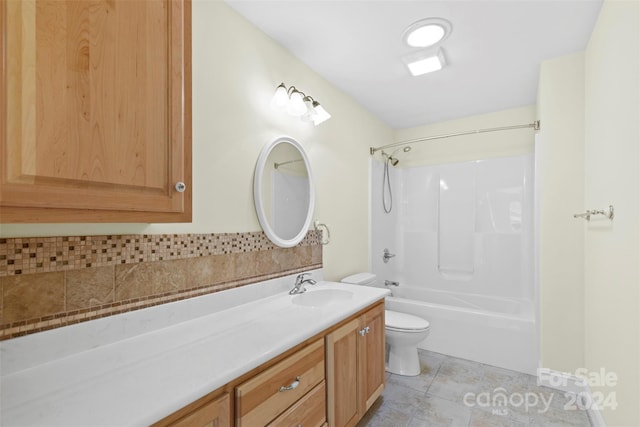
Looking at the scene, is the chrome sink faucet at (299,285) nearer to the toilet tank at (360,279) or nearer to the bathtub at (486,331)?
the toilet tank at (360,279)

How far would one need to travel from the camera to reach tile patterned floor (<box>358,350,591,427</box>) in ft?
6.05

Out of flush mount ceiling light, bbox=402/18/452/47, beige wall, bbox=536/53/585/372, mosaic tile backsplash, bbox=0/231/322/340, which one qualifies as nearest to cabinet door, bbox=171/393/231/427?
mosaic tile backsplash, bbox=0/231/322/340

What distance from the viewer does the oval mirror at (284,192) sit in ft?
5.82

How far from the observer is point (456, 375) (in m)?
2.37

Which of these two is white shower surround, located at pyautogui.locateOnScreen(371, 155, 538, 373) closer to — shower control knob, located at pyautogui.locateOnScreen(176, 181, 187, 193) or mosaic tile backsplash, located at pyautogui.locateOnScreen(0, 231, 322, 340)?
mosaic tile backsplash, located at pyautogui.locateOnScreen(0, 231, 322, 340)

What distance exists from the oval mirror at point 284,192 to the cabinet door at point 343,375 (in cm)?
68

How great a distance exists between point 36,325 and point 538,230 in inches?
118

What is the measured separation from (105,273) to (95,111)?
611mm

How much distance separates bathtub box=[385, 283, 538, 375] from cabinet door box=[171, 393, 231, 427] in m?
2.29

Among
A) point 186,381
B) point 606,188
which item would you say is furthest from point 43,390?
point 606,188

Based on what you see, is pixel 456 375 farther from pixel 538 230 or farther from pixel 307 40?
pixel 307 40

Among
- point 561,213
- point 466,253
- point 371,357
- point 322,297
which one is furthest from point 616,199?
point 466,253

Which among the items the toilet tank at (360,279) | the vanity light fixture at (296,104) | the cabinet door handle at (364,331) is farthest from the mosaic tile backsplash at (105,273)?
the toilet tank at (360,279)

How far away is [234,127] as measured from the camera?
1638 mm
